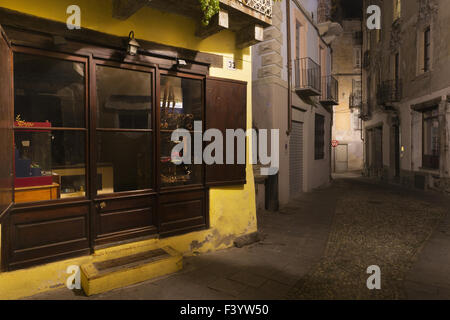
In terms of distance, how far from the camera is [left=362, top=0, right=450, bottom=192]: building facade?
41.9ft

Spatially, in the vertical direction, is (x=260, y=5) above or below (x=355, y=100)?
below

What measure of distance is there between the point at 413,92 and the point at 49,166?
16549 millimetres

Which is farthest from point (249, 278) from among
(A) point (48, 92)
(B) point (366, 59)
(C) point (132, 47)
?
(B) point (366, 59)

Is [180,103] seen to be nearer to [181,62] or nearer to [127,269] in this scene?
[181,62]

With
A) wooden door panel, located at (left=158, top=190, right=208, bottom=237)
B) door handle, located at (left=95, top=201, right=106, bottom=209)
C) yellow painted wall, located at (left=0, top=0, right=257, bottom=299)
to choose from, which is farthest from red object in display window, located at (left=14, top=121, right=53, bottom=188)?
wooden door panel, located at (left=158, top=190, right=208, bottom=237)

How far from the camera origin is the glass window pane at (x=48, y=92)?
6.84 meters

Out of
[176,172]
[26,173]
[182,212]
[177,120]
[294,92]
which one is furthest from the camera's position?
[294,92]

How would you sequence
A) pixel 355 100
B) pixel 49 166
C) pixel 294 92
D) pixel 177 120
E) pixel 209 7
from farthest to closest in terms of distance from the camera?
pixel 355 100 < pixel 294 92 < pixel 49 166 < pixel 177 120 < pixel 209 7

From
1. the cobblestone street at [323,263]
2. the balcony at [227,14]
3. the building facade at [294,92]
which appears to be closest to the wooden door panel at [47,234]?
the cobblestone street at [323,263]

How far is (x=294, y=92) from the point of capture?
38.0 ft

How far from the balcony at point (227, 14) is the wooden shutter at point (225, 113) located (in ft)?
2.89

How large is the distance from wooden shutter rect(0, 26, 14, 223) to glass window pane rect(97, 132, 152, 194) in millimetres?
3770
